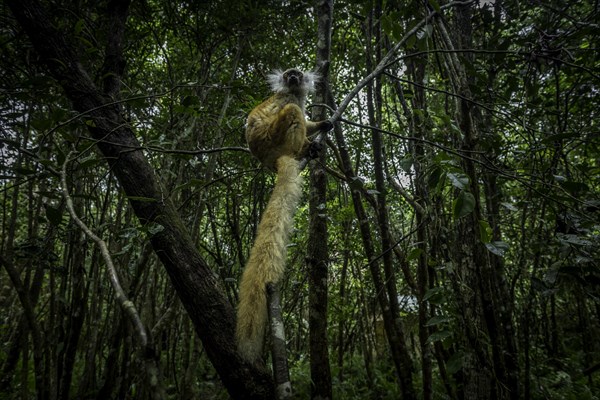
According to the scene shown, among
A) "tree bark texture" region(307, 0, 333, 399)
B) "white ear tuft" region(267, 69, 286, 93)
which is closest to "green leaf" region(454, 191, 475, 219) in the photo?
"tree bark texture" region(307, 0, 333, 399)

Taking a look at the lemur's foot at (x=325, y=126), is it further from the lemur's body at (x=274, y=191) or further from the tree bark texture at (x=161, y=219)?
the tree bark texture at (x=161, y=219)

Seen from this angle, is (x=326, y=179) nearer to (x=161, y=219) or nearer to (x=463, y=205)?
(x=161, y=219)

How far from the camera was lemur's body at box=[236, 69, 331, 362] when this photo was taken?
197 centimetres

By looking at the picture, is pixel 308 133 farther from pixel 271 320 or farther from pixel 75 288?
pixel 75 288

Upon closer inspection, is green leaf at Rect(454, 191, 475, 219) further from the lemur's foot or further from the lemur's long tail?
the lemur's foot

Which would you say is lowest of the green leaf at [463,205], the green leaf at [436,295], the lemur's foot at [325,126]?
the green leaf at [436,295]

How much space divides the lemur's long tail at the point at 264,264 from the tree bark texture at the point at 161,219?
9.7 inches

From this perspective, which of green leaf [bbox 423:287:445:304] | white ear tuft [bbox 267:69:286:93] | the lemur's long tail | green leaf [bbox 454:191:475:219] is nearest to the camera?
green leaf [bbox 454:191:475:219]

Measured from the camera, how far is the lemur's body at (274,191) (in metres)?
1.97

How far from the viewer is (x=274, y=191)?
123 inches

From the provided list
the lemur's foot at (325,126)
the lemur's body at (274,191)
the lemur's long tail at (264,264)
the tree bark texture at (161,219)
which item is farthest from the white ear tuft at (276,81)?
the tree bark texture at (161,219)

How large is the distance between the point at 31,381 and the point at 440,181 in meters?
9.00

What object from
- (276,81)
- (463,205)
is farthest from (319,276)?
(276,81)

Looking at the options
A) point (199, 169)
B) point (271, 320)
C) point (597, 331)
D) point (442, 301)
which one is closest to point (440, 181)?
point (442, 301)
